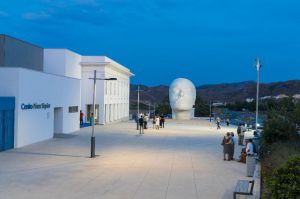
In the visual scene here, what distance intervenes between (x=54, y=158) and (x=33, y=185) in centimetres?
663

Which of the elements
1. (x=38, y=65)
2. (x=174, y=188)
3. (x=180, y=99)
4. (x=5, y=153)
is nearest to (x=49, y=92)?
(x=38, y=65)

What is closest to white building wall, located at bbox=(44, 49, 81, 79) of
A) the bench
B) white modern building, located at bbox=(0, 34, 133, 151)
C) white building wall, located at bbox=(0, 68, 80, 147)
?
white modern building, located at bbox=(0, 34, 133, 151)

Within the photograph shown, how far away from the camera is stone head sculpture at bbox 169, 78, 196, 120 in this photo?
64812 mm

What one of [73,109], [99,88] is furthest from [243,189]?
[99,88]

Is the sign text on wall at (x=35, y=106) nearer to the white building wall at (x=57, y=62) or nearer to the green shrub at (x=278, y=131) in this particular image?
the green shrub at (x=278, y=131)

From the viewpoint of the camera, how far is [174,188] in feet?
46.5

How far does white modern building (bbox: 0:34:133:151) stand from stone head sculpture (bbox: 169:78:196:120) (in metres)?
14.5

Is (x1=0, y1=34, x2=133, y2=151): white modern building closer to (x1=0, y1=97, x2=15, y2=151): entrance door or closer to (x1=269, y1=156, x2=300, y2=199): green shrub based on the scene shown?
(x1=0, y1=97, x2=15, y2=151): entrance door

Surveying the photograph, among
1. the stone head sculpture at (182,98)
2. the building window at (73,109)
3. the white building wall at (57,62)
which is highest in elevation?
the white building wall at (57,62)

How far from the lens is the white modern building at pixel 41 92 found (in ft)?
81.5

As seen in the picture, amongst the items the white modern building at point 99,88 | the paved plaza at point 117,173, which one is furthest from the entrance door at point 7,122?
the white modern building at point 99,88

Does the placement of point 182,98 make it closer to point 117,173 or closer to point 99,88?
point 99,88

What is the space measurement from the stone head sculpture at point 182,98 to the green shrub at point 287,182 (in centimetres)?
5487

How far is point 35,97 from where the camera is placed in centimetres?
2780
